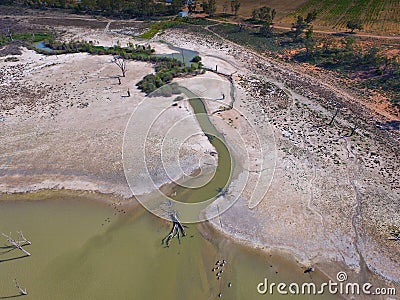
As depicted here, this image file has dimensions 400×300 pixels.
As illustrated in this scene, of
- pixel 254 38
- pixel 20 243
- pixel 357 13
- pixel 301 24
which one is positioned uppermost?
pixel 357 13

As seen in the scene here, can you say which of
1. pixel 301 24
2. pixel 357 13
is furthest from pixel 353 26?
pixel 357 13

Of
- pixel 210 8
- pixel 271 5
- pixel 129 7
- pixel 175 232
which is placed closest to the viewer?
pixel 175 232

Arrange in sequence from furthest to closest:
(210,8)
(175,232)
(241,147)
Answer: (210,8) < (241,147) < (175,232)

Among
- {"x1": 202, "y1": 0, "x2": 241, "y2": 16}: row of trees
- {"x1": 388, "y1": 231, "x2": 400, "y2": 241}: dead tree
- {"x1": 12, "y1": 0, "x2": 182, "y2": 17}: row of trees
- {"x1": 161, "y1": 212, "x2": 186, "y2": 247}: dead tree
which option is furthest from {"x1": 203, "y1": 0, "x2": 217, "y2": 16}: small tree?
{"x1": 388, "y1": 231, "x2": 400, "y2": 241}: dead tree

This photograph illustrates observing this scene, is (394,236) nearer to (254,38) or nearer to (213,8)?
(254,38)

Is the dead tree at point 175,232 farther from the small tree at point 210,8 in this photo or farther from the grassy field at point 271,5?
the grassy field at point 271,5

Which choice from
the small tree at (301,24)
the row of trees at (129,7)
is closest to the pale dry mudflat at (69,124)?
the row of trees at (129,7)
